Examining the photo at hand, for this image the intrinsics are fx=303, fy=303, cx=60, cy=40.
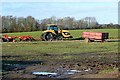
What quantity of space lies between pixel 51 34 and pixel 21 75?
26.9m

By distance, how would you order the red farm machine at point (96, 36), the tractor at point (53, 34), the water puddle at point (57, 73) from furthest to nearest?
1. the tractor at point (53, 34)
2. the red farm machine at point (96, 36)
3. the water puddle at point (57, 73)

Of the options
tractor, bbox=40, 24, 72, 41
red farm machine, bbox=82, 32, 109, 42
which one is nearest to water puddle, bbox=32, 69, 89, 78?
red farm machine, bbox=82, 32, 109, 42

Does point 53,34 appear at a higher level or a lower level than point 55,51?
higher

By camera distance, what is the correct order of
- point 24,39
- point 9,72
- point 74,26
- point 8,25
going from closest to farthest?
point 9,72 < point 24,39 < point 8,25 < point 74,26

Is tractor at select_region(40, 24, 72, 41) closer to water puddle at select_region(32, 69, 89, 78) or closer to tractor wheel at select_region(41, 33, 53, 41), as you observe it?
tractor wheel at select_region(41, 33, 53, 41)

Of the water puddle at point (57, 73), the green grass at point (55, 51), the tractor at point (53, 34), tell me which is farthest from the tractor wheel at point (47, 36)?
the water puddle at point (57, 73)

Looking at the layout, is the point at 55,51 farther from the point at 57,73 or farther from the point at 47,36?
the point at 47,36

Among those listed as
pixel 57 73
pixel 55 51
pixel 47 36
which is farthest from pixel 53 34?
pixel 57 73

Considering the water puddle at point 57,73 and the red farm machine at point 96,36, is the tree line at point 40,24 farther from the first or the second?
the water puddle at point 57,73

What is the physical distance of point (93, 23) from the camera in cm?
5194

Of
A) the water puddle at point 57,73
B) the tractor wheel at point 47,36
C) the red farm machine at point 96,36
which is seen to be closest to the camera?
the water puddle at point 57,73

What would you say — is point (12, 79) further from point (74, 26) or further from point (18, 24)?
point (74, 26)

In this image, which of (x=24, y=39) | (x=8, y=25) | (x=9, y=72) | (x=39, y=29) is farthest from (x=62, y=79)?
(x=39, y=29)

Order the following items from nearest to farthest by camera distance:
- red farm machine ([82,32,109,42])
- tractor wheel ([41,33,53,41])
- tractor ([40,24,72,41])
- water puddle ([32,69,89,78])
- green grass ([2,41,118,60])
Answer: water puddle ([32,69,89,78]) < green grass ([2,41,118,60]) < red farm machine ([82,32,109,42]) < tractor ([40,24,72,41]) < tractor wheel ([41,33,53,41])
